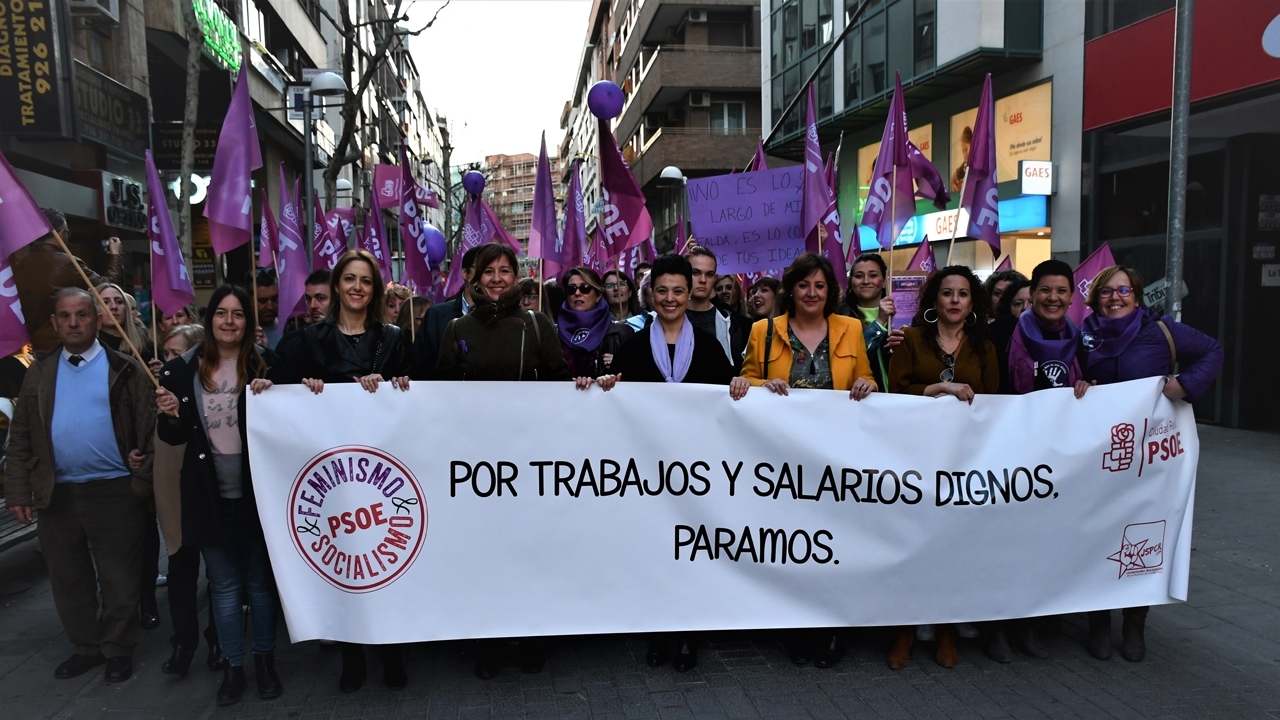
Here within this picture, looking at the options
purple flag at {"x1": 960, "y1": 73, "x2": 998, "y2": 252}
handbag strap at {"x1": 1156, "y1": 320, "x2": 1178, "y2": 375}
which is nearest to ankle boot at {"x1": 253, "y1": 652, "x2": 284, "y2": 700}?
handbag strap at {"x1": 1156, "y1": 320, "x2": 1178, "y2": 375}

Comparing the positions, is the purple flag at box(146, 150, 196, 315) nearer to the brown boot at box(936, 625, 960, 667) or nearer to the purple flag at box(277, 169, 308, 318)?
the purple flag at box(277, 169, 308, 318)

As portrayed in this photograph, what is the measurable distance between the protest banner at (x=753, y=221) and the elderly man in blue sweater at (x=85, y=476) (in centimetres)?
387

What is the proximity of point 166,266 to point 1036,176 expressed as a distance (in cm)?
1264

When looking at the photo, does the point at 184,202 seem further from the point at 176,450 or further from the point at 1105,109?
the point at 1105,109

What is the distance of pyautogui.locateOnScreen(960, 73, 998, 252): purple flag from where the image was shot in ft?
22.0

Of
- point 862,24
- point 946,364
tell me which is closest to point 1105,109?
point 862,24

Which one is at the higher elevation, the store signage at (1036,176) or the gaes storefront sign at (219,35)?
the gaes storefront sign at (219,35)

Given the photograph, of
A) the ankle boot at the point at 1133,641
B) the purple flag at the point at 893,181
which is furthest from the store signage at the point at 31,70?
the ankle boot at the point at 1133,641

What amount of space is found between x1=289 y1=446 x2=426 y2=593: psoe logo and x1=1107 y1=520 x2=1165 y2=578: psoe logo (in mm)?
3339

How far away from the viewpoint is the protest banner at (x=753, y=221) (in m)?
6.62

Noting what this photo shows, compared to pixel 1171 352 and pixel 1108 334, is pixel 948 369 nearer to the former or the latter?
pixel 1108 334

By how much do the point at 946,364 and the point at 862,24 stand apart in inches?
638

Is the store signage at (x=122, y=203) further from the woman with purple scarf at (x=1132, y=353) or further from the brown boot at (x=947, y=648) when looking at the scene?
the woman with purple scarf at (x=1132, y=353)

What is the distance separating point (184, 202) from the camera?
1181 cm
